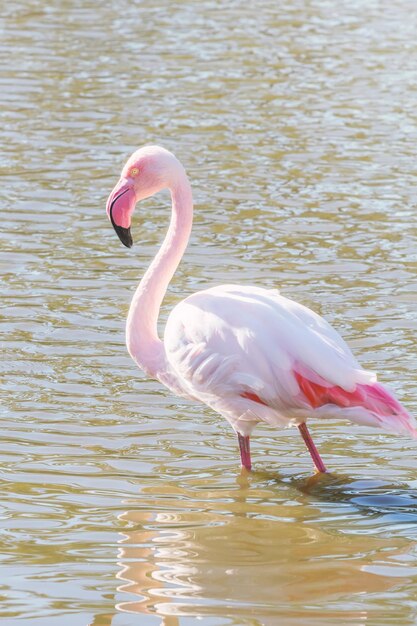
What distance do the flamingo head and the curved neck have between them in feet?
0.22

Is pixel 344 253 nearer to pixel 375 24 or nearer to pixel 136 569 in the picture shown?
pixel 136 569

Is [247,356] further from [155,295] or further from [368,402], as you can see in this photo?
[155,295]

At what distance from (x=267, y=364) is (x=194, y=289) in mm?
2843

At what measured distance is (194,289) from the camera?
28.0 feet

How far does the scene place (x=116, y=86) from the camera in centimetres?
1391

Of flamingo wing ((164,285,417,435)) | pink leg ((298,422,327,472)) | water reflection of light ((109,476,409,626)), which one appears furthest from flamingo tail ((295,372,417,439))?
water reflection of light ((109,476,409,626))

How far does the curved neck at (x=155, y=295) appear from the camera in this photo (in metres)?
6.23

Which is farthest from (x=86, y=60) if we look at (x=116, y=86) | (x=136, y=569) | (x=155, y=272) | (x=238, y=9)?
(x=136, y=569)

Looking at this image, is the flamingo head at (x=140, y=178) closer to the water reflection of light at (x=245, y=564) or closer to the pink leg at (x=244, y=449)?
the pink leg at (x=244, y=449)

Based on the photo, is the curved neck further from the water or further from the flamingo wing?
the water

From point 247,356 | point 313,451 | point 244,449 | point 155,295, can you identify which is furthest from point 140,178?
point 313,451

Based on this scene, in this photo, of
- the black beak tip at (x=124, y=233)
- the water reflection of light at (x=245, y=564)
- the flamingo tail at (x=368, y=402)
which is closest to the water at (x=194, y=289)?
the water reflection of light at (x=245, y=564)

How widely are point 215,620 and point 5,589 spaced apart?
77 cm

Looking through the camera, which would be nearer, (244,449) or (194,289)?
(244,449)
